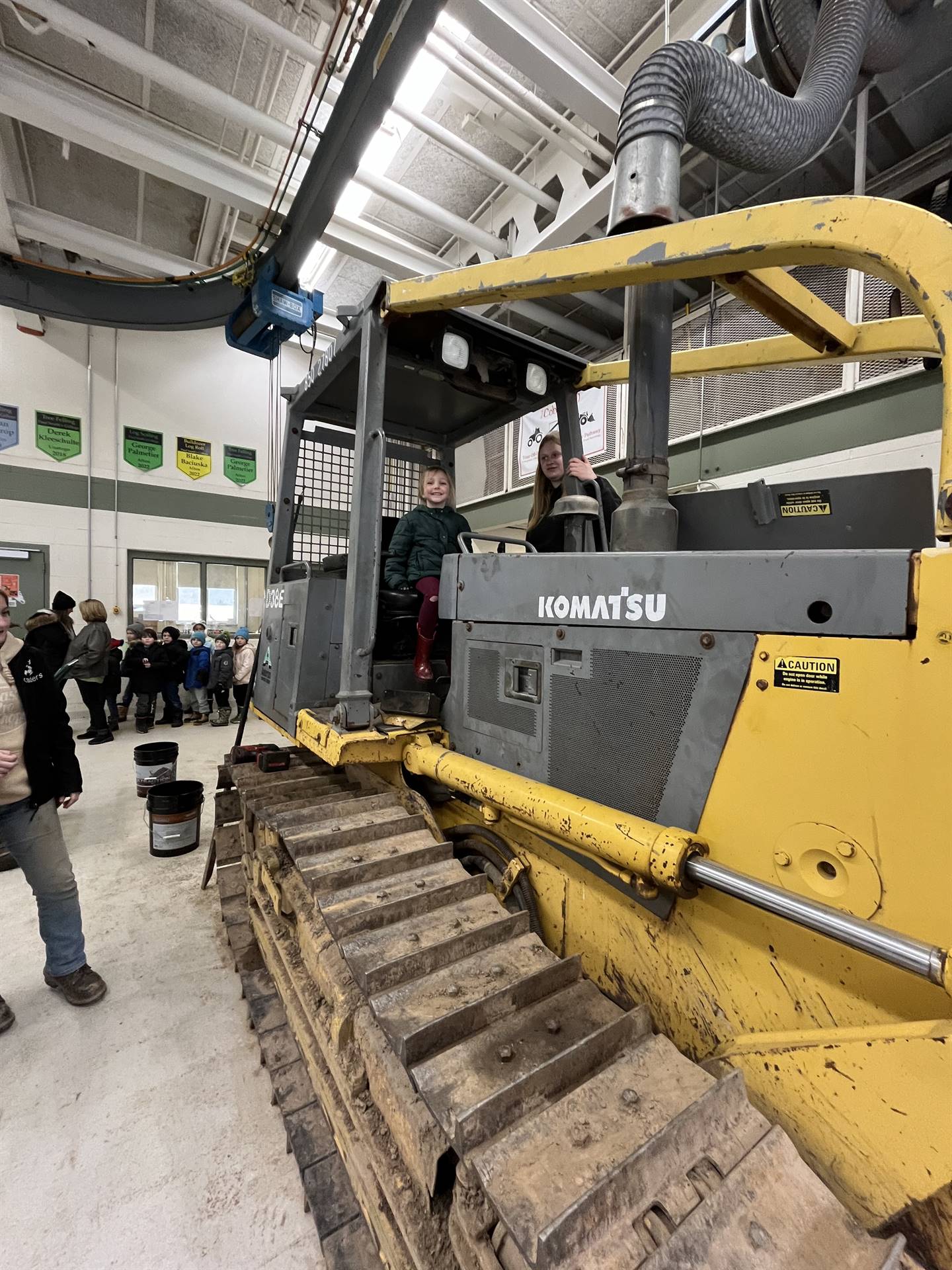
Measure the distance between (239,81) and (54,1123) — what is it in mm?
7552

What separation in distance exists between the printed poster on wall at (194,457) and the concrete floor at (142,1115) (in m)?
8.41

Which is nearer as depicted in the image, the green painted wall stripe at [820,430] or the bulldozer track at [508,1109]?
the bulldozer track at [508,1109]

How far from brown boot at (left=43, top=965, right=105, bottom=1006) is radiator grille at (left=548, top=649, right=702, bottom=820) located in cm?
249

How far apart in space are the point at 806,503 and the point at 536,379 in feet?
4.67

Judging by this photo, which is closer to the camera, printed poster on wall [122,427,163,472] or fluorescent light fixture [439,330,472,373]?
fluorescent light fixture [439,330,472,373]

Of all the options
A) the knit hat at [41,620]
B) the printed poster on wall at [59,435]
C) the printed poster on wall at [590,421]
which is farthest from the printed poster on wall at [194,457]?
the printed poster on wall at [590,421]

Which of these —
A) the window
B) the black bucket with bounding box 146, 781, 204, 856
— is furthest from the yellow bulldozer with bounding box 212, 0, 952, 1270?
the window

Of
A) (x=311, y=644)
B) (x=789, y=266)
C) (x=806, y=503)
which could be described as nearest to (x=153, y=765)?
(x=311, y=644)

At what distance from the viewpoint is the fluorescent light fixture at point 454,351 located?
2381mm

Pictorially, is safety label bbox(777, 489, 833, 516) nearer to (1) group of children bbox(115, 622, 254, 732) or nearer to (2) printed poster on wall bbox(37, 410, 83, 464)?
(1) group of children bbox(115, 622, 254, 732)

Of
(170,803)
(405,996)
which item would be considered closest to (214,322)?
(170,803)

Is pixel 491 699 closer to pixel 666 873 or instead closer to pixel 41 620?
pixel 666 873

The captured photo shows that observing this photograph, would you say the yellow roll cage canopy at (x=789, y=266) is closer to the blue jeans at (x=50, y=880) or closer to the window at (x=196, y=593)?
the blue jeans at (x=50, y=880)

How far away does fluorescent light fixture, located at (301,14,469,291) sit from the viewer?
4500 millimetres
